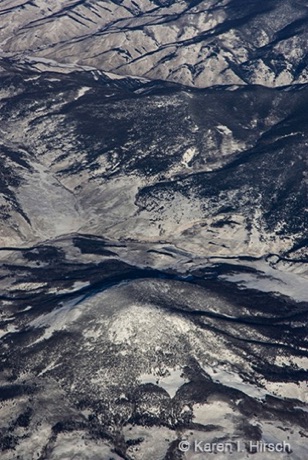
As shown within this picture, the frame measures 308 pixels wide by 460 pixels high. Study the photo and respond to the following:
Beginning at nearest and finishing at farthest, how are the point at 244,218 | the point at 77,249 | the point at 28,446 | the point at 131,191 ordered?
the point at 28,446
the point at 77,249
the point at 244,218
the point at 131,191

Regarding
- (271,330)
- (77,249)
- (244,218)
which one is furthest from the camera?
(244,218)

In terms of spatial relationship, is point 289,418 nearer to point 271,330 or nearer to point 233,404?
point 233,404

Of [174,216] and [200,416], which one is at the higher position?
[200,416]

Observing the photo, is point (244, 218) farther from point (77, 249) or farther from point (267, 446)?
point (267, 446)

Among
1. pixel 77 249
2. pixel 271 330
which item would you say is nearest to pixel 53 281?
pixel 77 249

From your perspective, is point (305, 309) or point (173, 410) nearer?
point (173, 410)

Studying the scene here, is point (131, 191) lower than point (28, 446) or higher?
lower

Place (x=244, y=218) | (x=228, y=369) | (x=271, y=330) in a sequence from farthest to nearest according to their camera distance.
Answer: (x=244, y=218), (x=271, y=330), (x=228, y=369)

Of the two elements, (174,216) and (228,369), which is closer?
(228,369)

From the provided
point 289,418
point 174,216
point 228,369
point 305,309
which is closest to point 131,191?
point 174,216
